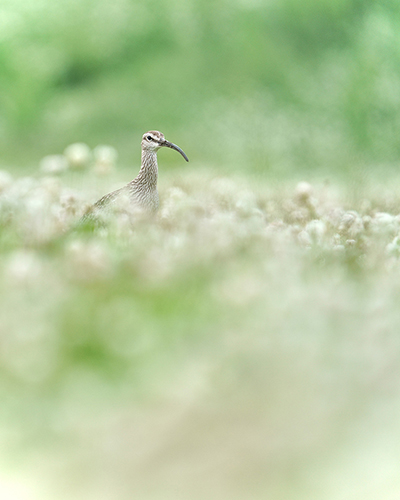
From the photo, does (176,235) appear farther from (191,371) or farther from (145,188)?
(145,188)

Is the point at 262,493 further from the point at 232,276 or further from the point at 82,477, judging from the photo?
the point at 232,276

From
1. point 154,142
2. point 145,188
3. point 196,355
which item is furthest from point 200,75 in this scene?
point 196,355

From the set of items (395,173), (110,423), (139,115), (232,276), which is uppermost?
(139,115)

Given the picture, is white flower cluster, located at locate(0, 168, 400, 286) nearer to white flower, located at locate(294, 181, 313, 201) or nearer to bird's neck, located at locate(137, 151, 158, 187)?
white flower, located at locate(294, 181, 313, 201)

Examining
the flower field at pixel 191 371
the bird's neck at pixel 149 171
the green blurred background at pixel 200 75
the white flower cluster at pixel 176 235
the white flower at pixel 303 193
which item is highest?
the green blurred background at pixel 200 75

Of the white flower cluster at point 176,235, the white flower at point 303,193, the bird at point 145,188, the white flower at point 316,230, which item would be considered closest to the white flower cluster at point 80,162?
the white flower cluster at point 176,235

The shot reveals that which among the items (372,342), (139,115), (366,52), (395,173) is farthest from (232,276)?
(366,52)

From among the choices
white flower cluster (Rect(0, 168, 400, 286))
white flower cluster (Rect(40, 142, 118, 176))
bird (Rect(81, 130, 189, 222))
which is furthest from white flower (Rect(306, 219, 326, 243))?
white flower cluster (Rect(40, 142, 118, 176))

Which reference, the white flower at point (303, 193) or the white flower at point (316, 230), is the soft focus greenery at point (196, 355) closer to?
the white flower at point (316, 230)
